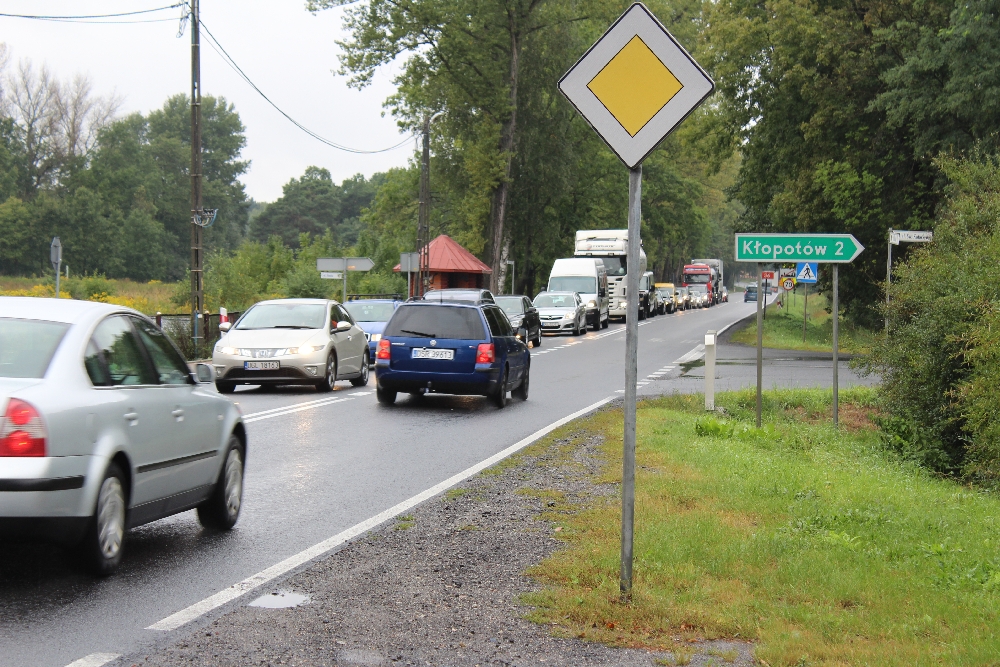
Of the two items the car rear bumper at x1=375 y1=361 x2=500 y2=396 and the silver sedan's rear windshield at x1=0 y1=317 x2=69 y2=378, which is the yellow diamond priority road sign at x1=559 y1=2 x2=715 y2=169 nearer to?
the silver sedan's rear windshield at x1=0 y1=317 x2=69 y2=378

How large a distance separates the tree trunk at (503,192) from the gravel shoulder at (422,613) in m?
47.5

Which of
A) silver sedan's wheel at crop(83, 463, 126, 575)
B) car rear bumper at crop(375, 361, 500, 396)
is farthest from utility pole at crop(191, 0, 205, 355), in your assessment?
silver sedan's wheel at crop(83, 463, 126, 575)

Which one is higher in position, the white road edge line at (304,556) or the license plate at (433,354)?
the license plate at (433,354)

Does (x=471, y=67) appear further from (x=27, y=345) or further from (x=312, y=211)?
(x=312, y=211)

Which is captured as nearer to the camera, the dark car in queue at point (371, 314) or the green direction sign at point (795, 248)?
the green direction sign at point (795, 248)

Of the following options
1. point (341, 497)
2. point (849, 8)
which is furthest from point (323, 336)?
point (849, 8)

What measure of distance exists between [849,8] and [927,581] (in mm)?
34424

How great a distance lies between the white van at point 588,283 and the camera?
167 feet

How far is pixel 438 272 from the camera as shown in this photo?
6544 cm

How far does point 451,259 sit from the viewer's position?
6412 centimetres

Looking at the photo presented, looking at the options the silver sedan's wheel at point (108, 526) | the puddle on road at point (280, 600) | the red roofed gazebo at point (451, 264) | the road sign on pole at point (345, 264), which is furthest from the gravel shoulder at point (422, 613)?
the red roofed gazebo at point (451, 264)

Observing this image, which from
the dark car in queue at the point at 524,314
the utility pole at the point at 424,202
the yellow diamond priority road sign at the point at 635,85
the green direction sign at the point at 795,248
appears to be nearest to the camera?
the yellow diamond priority road sign at the point at 635,85

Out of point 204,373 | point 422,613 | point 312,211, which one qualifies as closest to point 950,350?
point 204,373

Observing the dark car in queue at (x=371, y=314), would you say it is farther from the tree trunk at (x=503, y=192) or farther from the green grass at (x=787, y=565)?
the tree trunk at (x=503, y=192)
